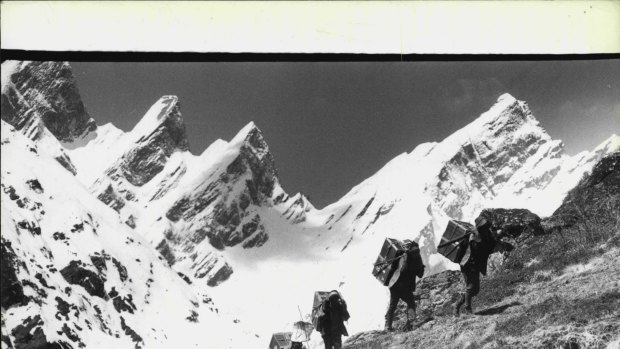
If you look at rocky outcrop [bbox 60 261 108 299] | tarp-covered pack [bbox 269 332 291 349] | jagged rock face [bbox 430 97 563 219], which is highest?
rocky outcrop [bbox 60 261 108 299]

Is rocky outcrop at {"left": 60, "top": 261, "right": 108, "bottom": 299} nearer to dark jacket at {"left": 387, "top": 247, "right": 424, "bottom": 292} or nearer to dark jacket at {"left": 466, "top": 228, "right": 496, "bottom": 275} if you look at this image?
dark jacket at {"left": 387, "top": 247, "right": 424, "bottom": 292}

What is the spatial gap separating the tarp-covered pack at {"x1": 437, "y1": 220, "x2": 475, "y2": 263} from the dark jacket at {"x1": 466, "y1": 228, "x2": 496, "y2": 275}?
0.35 feet

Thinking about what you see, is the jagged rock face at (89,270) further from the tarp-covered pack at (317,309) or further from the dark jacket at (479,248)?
the dark jacket at (479,248)

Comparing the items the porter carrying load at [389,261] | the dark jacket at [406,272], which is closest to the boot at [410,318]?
the dark jacket at [406,272]

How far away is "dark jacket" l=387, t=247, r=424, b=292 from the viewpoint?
12805mm

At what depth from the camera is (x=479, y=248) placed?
450 inches

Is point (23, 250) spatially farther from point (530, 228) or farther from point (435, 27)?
point (435, 27)

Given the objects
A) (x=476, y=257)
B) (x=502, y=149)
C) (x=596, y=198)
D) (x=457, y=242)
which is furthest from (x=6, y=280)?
(x=502, y=149)

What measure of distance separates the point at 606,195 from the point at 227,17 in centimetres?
1384

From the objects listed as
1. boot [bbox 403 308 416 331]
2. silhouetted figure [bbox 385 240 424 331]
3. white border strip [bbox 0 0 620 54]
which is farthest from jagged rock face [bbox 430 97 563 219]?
white border strip [bbox 0 0 620 54]

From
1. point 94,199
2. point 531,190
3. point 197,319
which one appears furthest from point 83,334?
point 531,190

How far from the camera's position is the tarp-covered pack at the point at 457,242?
11406 mm

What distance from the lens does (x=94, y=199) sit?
543ft

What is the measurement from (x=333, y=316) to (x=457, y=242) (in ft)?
15.4
